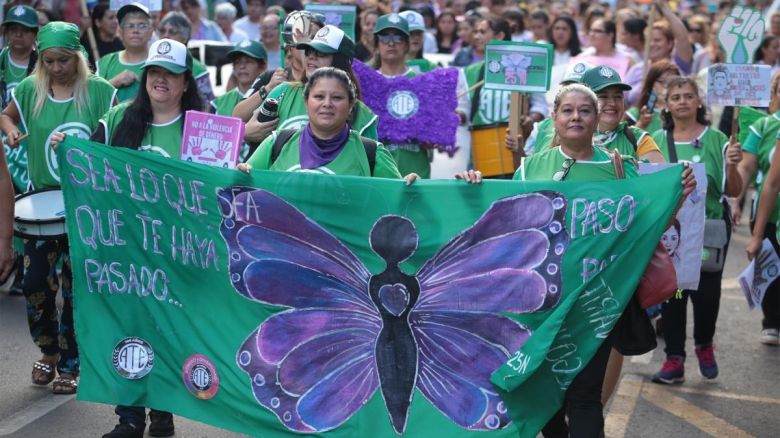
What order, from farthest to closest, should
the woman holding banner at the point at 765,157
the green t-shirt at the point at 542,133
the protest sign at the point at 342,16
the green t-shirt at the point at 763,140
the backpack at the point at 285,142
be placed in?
the protest sign at the point at 342,16 → the green t-shirt at the point at 763,140 → the woman holding banner at the point at 765,157 → the green t-shirt at the point at 542,133 → the backpack at the point at 285,142

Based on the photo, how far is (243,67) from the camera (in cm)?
968

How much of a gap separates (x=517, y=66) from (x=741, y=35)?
1494 mm

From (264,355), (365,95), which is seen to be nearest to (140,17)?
(365,95)

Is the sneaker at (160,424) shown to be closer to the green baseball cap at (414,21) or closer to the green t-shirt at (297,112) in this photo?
the green t-shirt at (297,112)

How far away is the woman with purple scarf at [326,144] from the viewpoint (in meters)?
5.94

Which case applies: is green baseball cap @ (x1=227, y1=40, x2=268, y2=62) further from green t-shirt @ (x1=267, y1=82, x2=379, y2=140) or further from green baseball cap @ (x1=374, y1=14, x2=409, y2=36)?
green t-shirt @ (x1=267, y1=82, x2=379, y2=140)

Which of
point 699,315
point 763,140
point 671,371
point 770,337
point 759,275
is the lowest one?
point 770,337

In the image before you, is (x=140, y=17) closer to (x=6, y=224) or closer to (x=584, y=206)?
(x=6, y=224)

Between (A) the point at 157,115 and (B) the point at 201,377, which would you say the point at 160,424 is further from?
(A) the point at 157,115

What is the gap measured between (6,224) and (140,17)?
4.26 metres

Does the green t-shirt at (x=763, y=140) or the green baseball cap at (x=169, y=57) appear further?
the green t-shirt at (x=763, y=140)

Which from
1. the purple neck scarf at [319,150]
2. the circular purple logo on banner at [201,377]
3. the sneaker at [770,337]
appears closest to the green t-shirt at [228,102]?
the purple neck scarf at [319,150]

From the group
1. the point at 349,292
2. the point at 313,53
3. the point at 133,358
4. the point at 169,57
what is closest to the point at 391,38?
the point at 313,53

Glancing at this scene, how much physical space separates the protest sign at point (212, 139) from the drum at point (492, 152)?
4.14m
